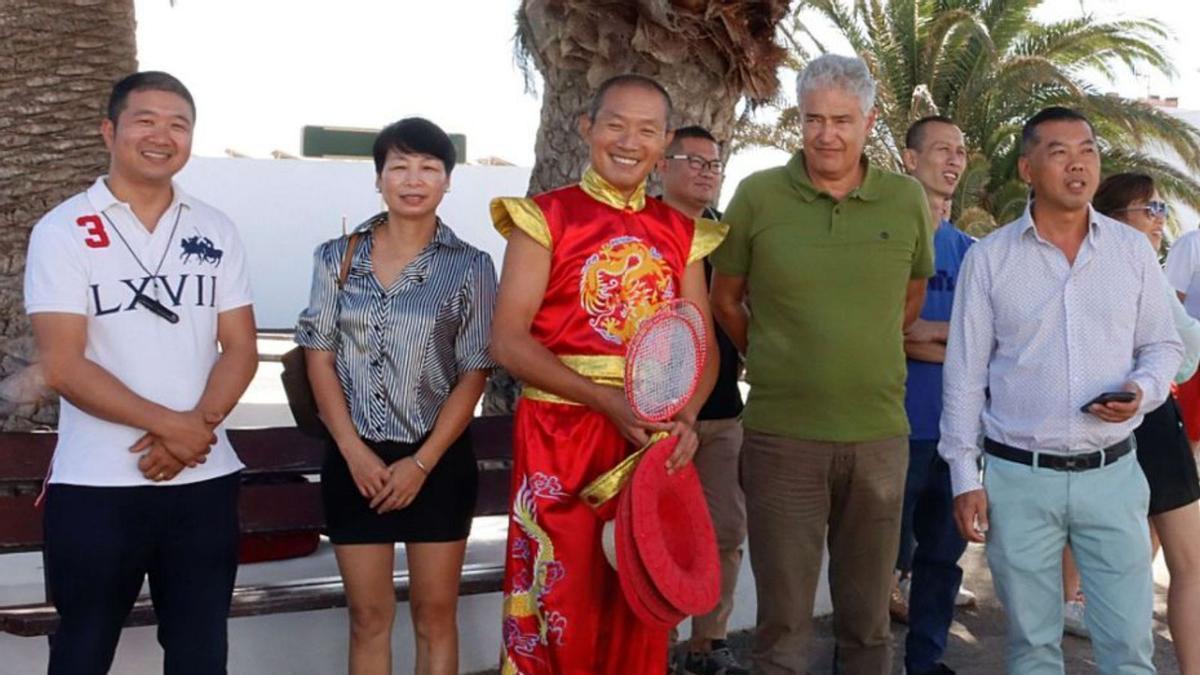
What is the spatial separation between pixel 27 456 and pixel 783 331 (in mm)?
2564

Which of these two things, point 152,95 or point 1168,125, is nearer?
point 152,95

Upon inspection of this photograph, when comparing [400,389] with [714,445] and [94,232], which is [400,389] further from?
[714,445]

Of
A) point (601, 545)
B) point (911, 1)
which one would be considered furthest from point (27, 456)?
point (911, 1)

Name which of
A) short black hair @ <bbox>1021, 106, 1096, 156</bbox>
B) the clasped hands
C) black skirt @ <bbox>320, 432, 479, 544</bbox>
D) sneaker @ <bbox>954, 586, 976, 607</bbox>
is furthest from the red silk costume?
sneaker @ <bbox>954, 586, 976, 607</bbox>

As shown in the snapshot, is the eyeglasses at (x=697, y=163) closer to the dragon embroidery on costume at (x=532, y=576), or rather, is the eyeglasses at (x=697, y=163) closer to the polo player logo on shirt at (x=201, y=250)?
the dragon embroidery on costume at (x=532, y=576)

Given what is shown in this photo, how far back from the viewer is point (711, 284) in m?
4.53

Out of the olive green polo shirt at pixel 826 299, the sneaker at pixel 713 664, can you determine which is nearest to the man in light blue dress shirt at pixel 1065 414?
the olive green polo shirt at pixel 826 299

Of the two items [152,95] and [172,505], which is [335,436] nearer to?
[172,505]

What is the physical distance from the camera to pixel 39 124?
19.4ft

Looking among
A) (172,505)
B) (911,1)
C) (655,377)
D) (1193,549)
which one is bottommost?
(1193,549)

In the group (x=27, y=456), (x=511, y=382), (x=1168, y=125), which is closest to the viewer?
(x=27, y=456)

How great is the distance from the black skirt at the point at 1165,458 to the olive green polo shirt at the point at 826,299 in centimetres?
113

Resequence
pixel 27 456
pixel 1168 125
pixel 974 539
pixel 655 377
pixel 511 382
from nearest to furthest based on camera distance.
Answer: pixel 655 377 < pixel 974 539 < pixel 27 456 < pixel 511 382 < pixel 1168 125

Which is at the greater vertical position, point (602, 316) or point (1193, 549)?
point (602, 316)
